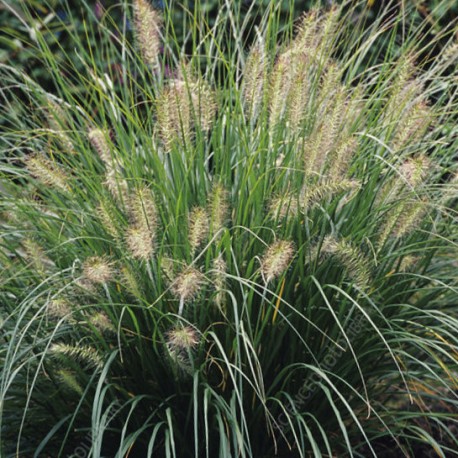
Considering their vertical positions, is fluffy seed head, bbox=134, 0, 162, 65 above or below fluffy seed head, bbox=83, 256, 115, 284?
above

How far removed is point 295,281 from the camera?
344 centimetres

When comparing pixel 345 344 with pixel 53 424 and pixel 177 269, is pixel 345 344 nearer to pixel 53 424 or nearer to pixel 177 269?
pixel 177 269

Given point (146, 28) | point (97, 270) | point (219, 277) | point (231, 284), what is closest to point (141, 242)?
point (97, 270)

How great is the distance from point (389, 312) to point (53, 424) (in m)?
1.49

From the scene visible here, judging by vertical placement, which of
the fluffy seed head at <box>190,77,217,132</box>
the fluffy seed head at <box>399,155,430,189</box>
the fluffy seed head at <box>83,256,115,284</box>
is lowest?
the fluffy seed head at <box>83,256,115,284</box>

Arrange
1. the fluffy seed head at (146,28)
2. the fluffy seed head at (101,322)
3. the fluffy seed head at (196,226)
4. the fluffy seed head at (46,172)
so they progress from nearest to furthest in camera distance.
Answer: the fluffy seed head at (196,226), the fluffy seed head at (101,322), the fluffy seed head at (46,172), the fluffy seed head at (146,28)

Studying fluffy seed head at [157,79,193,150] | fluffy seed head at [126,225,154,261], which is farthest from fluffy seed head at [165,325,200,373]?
fluffy seed head at [157,79,193,150]

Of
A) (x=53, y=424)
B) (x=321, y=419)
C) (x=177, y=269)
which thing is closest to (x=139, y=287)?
(x=177, y=269)

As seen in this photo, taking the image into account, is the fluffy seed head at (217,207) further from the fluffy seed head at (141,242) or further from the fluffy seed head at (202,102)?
the fluffy seed head at (202,102)

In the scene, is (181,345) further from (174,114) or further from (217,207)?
(174,114)

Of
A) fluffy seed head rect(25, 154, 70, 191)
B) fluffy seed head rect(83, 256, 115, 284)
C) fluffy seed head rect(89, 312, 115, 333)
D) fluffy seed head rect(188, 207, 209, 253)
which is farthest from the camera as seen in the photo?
fluffy seed head rect(25, 154, 70, 191)

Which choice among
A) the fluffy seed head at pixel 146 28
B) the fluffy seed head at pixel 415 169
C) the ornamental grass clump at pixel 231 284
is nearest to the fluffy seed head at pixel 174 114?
the ornamental grass clump at pixel 231 284

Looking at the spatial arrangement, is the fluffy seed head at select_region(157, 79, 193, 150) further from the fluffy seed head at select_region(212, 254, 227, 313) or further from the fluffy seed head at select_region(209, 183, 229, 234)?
the fluffy seed head at select_region(212, 254, 227, 313)

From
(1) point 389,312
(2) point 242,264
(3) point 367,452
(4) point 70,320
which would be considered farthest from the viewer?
(3) point 367,452
